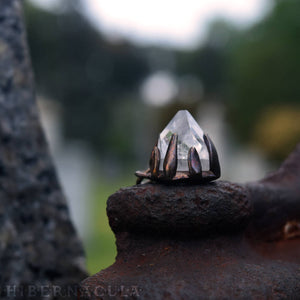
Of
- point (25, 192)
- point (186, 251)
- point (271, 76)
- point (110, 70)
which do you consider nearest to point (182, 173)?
point (186, 251)

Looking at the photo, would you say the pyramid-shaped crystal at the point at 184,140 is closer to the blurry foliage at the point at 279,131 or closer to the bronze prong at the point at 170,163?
the bronze prong at the point at 170,163

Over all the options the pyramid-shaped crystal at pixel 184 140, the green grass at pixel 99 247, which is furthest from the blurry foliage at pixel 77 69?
the pyramid-shaped crystal at pixel 184 140

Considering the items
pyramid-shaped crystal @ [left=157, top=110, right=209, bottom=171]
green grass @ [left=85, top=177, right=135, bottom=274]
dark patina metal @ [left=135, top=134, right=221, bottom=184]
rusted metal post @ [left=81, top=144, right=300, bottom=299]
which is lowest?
green grass @ [left=85, top=177, right=135, bottom=274]

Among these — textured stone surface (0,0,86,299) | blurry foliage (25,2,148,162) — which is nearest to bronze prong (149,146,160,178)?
textured stone surface (0,0,86,299)

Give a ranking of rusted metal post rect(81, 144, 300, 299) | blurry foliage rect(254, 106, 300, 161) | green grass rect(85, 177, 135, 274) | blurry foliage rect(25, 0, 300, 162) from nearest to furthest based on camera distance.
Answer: rusted metal post rect(81, 144, 300, 299), green grass rect(85, 177, 135, 274), blurry foliage rect(254, 106, 300, 161), blurry foliage rect(25, 0, 300, 162)

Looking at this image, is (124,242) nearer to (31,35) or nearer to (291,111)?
(291,111)

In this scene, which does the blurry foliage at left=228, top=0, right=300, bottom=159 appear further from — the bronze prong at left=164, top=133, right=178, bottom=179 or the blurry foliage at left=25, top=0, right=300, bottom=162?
the bronze prong at left=164, top=133, right=178, bottom=179

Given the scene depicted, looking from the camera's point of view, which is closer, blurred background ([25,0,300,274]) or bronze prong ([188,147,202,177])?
bronze prong ([188,147,202,177])
